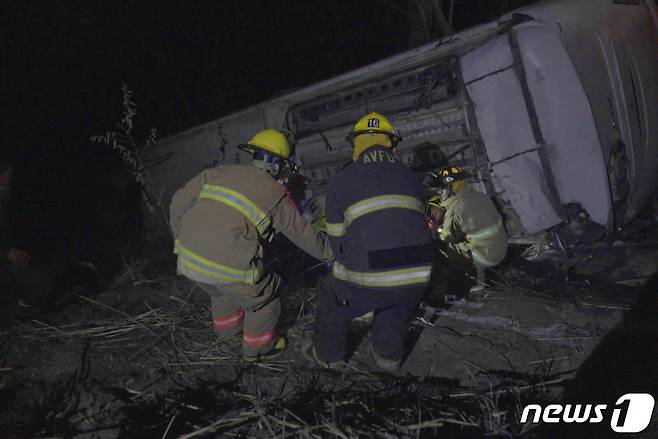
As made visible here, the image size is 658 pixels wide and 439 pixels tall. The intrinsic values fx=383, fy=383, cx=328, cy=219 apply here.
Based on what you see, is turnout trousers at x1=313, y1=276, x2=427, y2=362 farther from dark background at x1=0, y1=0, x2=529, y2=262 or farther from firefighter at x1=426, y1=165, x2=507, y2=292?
dark background at x1=0, y1=0, x2=529, y2=262

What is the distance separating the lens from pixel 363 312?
2.56 m

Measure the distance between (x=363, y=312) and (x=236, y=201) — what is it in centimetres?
113

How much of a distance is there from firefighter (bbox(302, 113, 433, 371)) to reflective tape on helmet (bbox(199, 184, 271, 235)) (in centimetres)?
48

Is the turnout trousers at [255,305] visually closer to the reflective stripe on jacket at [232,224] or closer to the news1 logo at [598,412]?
the reflective stripe on jacket at [232,224]

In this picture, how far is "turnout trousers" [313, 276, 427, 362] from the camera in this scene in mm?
2463

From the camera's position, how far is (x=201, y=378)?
2766mm

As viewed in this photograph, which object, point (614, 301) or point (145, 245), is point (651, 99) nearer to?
point (614, 301)

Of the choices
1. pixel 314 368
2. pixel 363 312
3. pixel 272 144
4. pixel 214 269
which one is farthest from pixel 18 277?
pixel 363 312

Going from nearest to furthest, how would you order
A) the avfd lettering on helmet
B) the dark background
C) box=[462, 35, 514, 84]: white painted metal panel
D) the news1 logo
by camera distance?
the news1 logo, the avfd lettering on helmet, box=[462, 35, 514, 84]: white painted metal panel, the dark background

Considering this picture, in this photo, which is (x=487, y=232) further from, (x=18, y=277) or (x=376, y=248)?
(x=18, y=277)

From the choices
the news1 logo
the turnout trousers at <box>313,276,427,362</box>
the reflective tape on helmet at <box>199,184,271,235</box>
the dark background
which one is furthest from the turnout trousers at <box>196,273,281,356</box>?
the dark background

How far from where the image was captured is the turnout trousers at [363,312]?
2.46 meters

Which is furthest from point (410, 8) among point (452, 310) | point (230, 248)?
point (230, 248)

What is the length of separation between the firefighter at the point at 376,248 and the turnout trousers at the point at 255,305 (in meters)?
0.39
